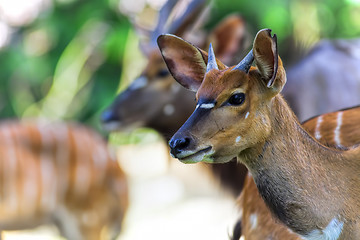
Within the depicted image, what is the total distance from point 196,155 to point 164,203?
20.6 ft

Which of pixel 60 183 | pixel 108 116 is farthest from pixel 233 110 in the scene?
pixel 60 183

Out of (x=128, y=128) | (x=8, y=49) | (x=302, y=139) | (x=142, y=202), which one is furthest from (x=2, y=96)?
(x=302, y=139)

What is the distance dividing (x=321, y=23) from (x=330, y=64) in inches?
140

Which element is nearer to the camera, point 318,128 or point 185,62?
point 185,62

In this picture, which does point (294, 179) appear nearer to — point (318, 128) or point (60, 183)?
point (318, 128)

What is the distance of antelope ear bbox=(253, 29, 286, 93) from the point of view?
6.57ft

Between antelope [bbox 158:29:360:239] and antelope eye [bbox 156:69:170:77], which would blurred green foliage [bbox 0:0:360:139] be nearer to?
antelope eye [bbox 156:69:170:77]

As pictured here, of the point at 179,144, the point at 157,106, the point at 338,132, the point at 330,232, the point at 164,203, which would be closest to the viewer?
the point at 179,144

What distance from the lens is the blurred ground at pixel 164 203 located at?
6.86 metres

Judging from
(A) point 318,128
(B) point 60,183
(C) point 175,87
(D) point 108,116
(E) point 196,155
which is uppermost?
(E) point 196,155

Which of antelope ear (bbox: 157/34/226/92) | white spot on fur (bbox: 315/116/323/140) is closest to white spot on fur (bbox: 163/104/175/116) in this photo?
white spot on fur (bbox: 315/116/323/140)

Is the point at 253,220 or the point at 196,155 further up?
the point at 196,155

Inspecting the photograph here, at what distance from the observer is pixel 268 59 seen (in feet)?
6.70

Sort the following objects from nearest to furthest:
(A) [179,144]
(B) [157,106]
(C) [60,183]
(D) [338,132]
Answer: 1. (A) [179,144]
2. (D) [338,132]
3. (B) [157,106]
4. (C) [60,183]
